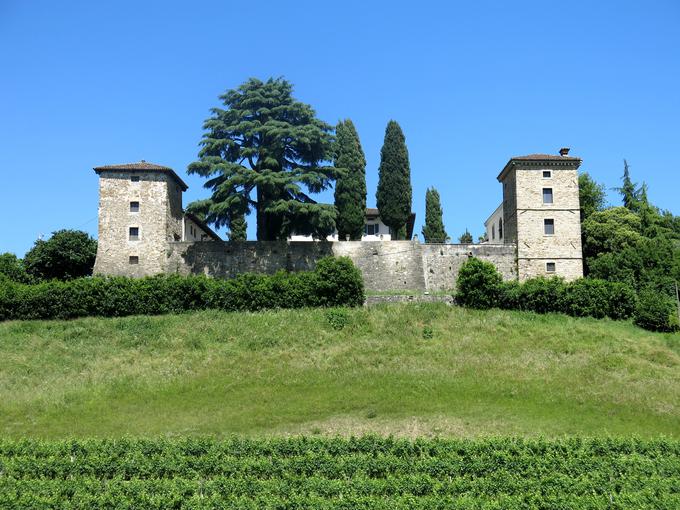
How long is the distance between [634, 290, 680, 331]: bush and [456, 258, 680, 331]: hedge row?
209 mm

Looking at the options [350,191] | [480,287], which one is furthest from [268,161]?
[480,287]

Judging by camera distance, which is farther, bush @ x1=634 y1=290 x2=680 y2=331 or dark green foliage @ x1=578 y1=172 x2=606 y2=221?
dark green foliage @ x1=578 y1=172 x2=606 y2=221

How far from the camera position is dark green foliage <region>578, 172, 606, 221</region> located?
52938mm

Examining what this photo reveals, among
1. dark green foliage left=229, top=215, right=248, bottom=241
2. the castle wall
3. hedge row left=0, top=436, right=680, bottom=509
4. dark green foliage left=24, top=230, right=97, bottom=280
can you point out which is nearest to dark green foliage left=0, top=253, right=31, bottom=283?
dark green foliage left=24, top=230, right=97, bottom=280

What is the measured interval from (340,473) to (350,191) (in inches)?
1109

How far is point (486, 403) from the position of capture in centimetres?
2862

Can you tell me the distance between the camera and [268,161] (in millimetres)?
44031

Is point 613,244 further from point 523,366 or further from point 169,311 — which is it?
point 169,311

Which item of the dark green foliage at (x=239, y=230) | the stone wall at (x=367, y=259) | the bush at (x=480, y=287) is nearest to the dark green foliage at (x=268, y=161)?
the stone wall at (x=367, y=259)

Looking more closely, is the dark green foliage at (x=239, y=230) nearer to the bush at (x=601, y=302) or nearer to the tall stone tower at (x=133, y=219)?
the tall stone tower at (x=133, y=219)

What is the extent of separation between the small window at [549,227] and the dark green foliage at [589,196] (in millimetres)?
6843

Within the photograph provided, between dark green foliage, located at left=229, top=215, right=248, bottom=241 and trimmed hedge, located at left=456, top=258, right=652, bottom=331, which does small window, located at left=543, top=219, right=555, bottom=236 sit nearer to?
trimmed hedge, located at left=456, top=258, right=652, bottom=331

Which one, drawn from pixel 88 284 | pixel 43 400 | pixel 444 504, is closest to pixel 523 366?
pixel 444 504

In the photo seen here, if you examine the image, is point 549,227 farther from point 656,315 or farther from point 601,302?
point 656,315
